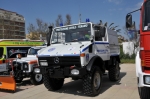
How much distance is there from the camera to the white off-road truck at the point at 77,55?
596 cm

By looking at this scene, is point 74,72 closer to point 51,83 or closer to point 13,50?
point 51,83

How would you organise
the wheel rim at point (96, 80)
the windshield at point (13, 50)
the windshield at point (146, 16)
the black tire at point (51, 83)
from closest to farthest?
the windshield at point (146, 16)
the wheel rim at point (96, 80)
the black tire at point (51, 83)
the windshield at point (13, 50)

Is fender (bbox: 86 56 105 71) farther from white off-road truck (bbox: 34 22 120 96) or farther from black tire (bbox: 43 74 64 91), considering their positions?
black tire (bbox: 43 74 64 91)

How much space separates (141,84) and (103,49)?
10.2 ft

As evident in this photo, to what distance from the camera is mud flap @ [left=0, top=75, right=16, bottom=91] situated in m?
7.30

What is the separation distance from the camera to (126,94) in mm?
6355

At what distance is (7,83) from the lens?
753 cm

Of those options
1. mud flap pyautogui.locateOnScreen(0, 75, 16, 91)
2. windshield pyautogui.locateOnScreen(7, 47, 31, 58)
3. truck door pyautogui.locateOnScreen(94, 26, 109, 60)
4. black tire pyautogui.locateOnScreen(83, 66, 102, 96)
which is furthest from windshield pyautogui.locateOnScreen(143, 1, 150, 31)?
windshield pyautogui.locateOnScreen(7, 47, 31, 58)

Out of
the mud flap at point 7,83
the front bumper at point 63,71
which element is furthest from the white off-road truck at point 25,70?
the front bumper at point 63,71

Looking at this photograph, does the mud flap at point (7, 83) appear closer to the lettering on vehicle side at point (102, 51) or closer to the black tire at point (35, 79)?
the black tire at point (35, 79)

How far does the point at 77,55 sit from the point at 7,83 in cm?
346

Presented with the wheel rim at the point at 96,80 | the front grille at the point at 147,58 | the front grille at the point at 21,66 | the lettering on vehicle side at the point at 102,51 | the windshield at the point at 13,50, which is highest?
the windshield at the point at 13,50

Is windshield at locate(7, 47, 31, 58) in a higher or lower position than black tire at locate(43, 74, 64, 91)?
higher

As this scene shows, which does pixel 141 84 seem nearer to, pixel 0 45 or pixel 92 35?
pixel 92 35
